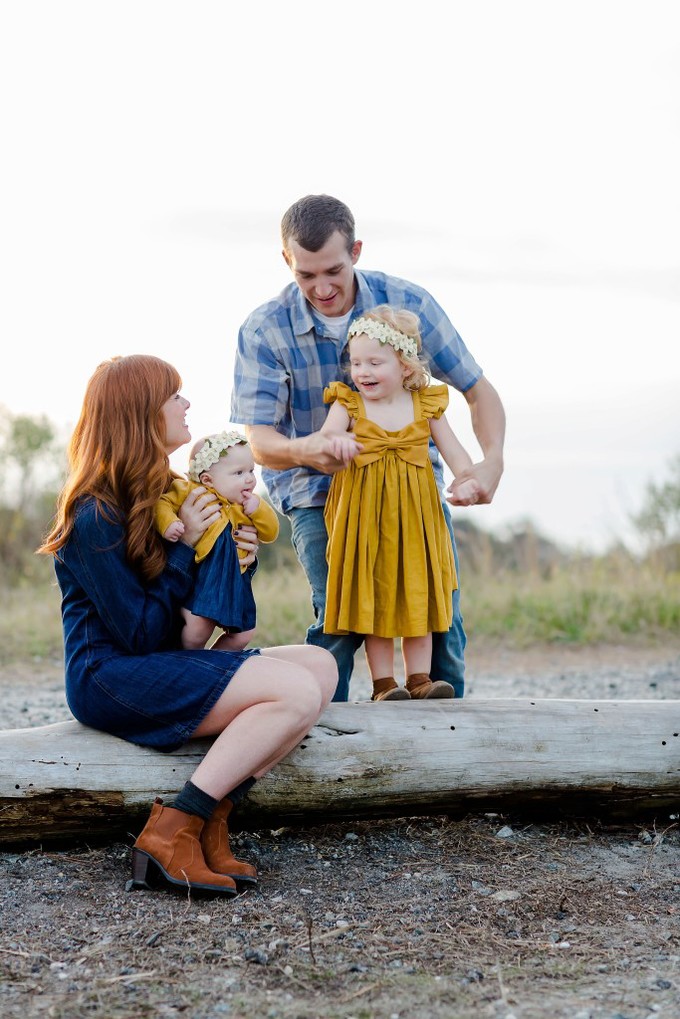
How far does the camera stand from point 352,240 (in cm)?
457

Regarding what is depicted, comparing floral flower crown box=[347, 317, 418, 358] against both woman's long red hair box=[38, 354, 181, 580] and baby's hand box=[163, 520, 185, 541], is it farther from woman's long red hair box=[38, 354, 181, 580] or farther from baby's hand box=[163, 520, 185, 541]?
baby's hand box=[163, 520, 185, 541]

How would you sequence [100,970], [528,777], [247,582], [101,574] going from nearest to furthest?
[100,970] < [101,574] < [247,582] < [528,777]

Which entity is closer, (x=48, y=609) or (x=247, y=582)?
(x=247, y=582)

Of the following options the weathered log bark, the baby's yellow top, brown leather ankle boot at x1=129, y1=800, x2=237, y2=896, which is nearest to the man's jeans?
the weathered log bark

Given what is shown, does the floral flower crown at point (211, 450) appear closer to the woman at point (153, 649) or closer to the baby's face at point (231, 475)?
the baby's face at point (231, 475)

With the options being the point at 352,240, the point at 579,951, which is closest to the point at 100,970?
the point at 579,951

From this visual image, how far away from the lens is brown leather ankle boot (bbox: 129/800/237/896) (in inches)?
141

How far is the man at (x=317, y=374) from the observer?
4.52 m

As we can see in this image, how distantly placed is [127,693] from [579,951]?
1.69 m

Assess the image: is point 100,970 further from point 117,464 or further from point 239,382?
point 239,382

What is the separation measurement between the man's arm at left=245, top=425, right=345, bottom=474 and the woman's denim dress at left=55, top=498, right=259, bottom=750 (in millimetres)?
755

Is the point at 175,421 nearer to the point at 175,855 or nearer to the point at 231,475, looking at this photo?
the point at 231,475

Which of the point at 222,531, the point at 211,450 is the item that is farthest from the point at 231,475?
the point at 222,531

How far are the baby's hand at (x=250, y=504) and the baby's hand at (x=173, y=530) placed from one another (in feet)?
0.96
